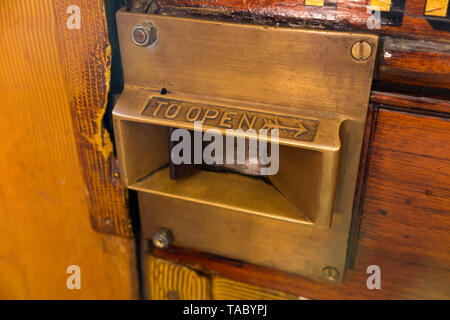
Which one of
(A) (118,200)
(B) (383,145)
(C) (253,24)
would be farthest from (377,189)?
(A) (118,200)

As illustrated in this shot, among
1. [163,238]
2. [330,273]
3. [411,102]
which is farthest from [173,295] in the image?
[411,102]

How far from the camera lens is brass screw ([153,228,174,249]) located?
76cm

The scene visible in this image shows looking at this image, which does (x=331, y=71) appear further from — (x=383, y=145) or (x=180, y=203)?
(x=180, y=203)

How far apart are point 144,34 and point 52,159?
314 mm

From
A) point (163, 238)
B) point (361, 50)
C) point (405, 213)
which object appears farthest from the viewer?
point (163, 238)

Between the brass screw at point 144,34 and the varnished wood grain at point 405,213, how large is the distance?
32 centimetres

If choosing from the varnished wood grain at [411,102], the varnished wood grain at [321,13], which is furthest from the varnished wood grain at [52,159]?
the varnished wood grain at [411,102]

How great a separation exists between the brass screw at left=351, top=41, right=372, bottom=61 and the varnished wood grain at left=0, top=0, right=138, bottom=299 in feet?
1.15

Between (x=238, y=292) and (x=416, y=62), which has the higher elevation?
(x=416, y=62)

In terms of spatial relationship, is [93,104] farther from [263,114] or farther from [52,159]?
[263,114]

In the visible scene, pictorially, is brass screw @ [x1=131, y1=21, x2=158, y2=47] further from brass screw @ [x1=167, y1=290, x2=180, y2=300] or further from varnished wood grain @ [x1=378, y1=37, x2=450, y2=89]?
brass screw @ [x1=167, y1=290, x2=180, y2=300]

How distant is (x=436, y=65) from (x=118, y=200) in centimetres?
54

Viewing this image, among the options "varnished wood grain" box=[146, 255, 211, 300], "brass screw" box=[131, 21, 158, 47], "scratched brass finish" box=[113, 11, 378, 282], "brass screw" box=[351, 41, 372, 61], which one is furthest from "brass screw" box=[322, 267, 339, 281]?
"brass screw" box=[131, 21, 158, 47]

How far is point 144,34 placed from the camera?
0.60 metres
